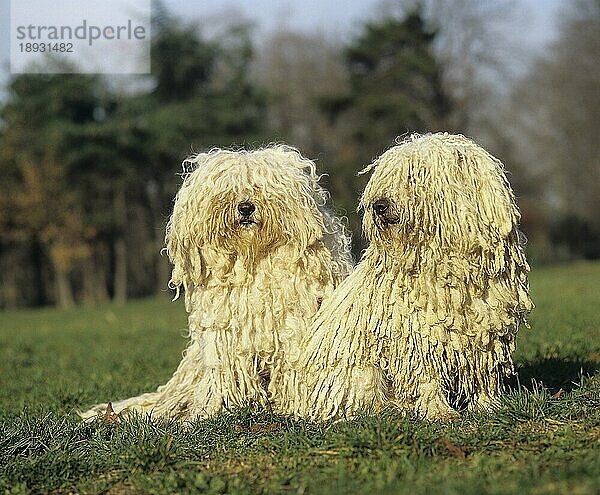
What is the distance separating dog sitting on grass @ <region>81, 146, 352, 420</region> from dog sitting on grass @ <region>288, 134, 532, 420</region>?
14.8 inches

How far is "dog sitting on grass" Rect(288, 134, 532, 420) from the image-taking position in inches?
202

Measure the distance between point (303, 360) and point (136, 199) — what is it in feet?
108

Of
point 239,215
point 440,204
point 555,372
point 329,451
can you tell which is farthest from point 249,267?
point 555,372

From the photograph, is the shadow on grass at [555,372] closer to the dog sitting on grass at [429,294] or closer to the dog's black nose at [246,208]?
the dog sitting on grass at [429,294]

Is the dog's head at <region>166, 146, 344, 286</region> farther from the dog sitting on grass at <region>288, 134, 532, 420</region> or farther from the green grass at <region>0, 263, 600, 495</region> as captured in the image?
the green grass at <region>0, 263, 600, 495</region>

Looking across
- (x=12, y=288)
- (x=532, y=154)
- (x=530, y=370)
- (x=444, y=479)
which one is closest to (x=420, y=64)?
(x=532, y=154)

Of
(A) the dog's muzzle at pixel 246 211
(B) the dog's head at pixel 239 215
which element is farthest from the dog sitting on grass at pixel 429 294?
(A) the dog's muzzle at pixel 246 211

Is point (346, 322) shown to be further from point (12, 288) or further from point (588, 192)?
point (588, 192)

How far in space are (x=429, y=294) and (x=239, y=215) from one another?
141cm

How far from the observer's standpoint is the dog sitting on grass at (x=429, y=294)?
514 cm

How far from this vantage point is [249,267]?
590 centimetres

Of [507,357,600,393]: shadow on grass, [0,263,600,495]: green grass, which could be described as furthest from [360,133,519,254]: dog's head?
[507,357,600,393]: shadow on grass

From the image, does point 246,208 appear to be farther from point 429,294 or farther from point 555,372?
point 555,372

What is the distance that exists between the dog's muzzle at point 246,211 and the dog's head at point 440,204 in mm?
869
